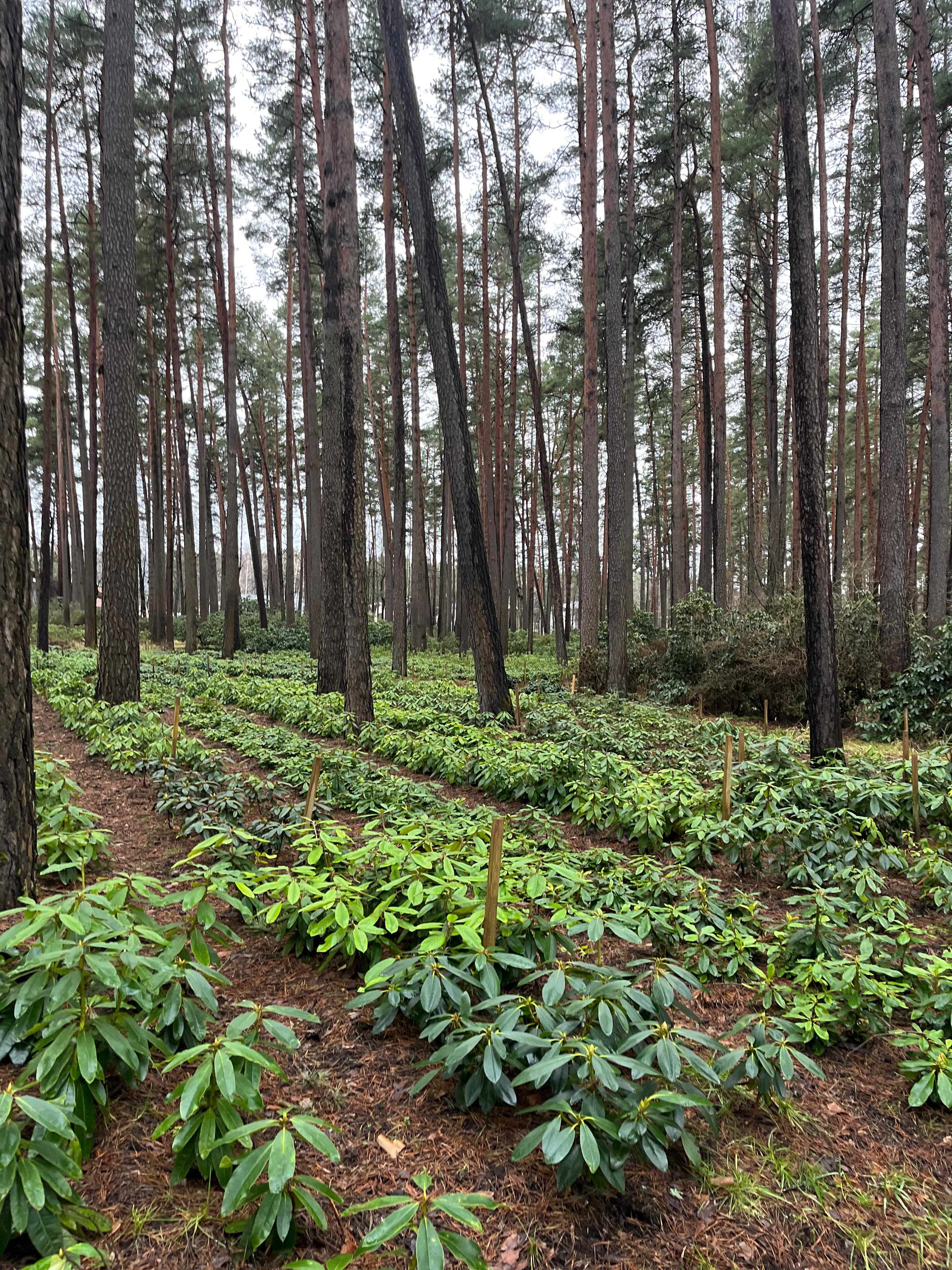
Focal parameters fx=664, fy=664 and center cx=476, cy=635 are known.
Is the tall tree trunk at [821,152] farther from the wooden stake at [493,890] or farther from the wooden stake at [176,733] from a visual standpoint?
the wooden stake at [493,890]

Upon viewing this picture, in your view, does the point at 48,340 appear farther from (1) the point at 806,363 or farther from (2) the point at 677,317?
(1) the point at 806,363

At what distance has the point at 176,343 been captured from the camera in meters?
17.8

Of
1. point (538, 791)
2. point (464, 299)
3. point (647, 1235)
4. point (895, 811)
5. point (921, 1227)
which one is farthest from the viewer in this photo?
point (464, 299)

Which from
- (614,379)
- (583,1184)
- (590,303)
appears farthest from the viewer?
(590,303)

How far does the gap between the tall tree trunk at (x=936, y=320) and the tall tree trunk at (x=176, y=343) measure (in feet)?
50.3

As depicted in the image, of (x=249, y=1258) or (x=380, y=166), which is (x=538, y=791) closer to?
(x=249, y=1258)

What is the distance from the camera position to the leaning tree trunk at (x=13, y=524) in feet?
A: 8.93

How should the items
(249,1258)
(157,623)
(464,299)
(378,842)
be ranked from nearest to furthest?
(249,1258)
(378,842)
(464,299)
(157,623)

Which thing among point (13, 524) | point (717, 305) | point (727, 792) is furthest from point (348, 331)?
point (717, 305)

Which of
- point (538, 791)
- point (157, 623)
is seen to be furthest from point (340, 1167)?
point (157, 623)

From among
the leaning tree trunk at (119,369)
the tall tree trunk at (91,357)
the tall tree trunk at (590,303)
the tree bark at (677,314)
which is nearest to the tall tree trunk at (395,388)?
the tall tree trunk at (590,303)

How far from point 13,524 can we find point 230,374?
15.5 m

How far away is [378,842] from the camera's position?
120 inches

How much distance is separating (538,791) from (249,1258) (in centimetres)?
423
